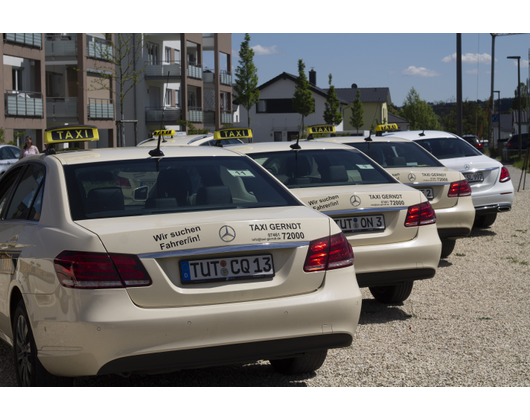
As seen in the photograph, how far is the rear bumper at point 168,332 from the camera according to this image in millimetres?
3705

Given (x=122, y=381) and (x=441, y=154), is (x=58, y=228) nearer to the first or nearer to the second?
(x=122, y=381)

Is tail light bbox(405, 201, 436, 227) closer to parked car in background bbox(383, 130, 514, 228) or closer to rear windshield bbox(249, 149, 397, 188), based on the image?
rear windshield bbox(249, 149, 397, 188)

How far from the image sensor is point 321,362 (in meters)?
4.86

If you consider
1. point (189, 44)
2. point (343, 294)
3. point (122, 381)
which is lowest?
point (122, 381)

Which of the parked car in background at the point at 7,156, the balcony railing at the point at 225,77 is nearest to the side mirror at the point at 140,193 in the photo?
the parked car in background at the point at 7,156

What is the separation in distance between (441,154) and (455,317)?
6.51 m

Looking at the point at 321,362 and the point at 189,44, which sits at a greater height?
the point at 189,44

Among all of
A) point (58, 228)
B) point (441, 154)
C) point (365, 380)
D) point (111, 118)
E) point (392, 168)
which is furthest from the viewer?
point (111, 118)

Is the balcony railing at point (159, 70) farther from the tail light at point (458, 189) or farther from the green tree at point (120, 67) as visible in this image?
the tail light at point (458, 189)

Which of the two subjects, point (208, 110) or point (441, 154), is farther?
point (208, 110)

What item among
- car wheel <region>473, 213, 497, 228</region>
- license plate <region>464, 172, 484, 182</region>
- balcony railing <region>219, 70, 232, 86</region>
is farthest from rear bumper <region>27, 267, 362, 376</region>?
balcony railing <region>219, 70, 232, 86</region>

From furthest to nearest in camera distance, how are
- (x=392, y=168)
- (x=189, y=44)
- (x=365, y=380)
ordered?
(x=189, y=44) → (x=392, y=168) → (x=365, y=380)

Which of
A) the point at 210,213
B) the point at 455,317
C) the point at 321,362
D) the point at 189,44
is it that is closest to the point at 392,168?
the point at 455,317

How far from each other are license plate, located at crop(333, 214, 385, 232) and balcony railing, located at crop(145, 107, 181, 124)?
158ft
